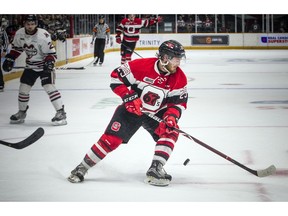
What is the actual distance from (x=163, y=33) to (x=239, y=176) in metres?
12.2

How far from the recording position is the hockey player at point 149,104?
8.79ft

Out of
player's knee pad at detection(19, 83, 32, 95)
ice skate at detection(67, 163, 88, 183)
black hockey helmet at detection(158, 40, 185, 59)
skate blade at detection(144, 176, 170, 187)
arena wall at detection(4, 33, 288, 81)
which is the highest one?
arena wall at detection(4, 33, 288, 81)

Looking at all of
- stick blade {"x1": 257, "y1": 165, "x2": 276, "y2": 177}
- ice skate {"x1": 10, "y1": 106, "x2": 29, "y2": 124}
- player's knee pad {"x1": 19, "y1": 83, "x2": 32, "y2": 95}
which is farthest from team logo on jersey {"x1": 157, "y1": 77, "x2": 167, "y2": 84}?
ice skate {"x1": 10, "y1": 106, "x2": 29, "y2": 124}

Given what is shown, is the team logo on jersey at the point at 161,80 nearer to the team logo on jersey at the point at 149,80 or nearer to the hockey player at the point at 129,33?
the team logo on jersey at the point at 149,80

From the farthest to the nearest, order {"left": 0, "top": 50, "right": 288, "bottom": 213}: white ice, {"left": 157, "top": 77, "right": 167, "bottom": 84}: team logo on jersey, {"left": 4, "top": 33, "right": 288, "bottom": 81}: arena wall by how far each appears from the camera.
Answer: {"left": 4, "top": 33, "right": 288, "bottom": 81}: arena wall < {"left": 157, "top": 77, "right": 167, "bottom": 84}: team logo on jersey < {"left": 0, "top": 50, "right": 288, "bottom": 213}: white ice

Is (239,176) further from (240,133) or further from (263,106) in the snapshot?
(263,106)

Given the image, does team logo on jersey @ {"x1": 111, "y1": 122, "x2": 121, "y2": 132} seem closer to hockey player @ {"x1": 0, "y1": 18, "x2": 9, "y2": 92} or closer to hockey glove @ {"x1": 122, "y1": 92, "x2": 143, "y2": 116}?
hockey glove @ {"x1": 122, "y1": 92, "x2": 143, "y2": 116}

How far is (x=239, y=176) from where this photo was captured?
2.86m

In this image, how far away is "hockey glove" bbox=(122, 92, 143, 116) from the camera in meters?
2.66

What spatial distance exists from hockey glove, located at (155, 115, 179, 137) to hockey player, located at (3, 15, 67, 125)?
1561mm

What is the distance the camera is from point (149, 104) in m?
2.76

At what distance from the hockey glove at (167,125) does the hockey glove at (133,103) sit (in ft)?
0.38
